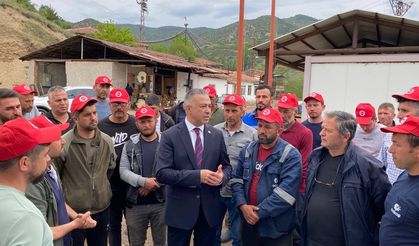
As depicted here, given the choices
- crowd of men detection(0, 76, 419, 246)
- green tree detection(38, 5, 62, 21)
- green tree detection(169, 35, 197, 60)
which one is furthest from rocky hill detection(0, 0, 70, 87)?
green tree detection(169, 35, 197, 60)

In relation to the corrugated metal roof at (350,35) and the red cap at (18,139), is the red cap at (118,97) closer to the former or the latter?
the red cap at (18,139)

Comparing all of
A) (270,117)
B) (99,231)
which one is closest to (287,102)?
(270,117)

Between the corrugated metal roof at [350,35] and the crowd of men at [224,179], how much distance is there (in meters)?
5.55

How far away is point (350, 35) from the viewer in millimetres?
10180

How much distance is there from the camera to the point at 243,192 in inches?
133

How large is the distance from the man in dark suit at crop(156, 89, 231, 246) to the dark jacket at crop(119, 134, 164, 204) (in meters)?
0.50

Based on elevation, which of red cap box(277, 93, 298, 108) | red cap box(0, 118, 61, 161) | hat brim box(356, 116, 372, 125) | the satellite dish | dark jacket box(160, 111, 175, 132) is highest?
the satellite dish

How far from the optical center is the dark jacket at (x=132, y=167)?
3.71 meters

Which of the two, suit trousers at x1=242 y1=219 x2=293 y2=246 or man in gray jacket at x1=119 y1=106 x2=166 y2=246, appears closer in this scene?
suit trousers at x1=242 y1=219 x2=293 y2=246

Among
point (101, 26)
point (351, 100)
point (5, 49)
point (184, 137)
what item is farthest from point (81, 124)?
point (101, 26)

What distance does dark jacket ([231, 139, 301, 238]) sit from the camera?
3.09 metres

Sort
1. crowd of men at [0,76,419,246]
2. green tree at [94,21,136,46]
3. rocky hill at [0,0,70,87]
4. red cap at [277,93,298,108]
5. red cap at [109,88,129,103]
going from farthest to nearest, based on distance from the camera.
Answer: green tree at [94,21,136,46]
rocky hill at [0,0,70,87]
red cap at [277,93,298,108]
red cap at [109,88,129,103]
crowd of men at [0,76,419,246]

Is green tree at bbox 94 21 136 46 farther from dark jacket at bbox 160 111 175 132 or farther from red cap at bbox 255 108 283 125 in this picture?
red cap at bbox 255 108 283 125

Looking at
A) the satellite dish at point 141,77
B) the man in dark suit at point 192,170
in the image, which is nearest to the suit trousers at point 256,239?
the man in dark suit at point 192,170
